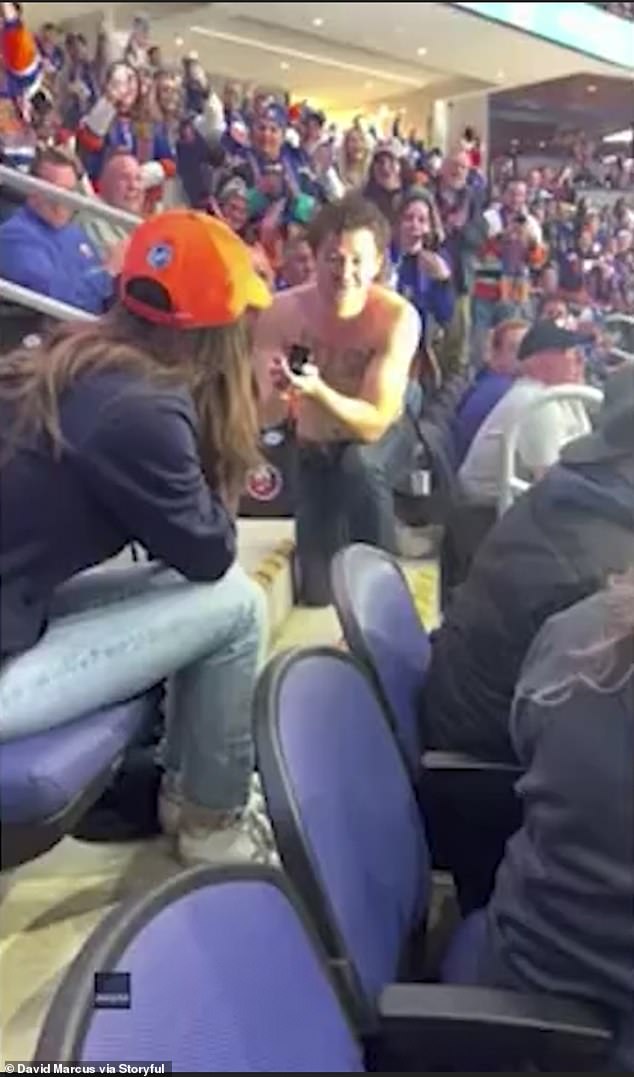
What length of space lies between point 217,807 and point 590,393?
48 centimetres

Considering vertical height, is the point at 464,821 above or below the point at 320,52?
below

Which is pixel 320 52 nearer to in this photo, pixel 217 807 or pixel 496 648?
pixel 217 807

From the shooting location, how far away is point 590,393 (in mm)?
1153

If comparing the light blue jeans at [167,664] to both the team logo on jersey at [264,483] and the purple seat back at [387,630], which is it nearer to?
the team logo on jersey at [264,483]

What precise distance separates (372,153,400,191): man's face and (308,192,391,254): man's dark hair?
0.02m

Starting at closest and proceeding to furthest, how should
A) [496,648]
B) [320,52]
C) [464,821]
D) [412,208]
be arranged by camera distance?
[320,52] < [412,208] < [464,821] < [496,648]

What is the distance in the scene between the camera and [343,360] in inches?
35.5

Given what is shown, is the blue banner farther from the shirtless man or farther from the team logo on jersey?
the team logo on jersey

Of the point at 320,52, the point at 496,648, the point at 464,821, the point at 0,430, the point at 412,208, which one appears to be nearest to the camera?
the point at 0,430

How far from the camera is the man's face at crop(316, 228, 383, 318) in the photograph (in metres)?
0.89

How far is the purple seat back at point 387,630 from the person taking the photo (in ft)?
3.61

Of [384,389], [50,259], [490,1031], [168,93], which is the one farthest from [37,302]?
[490,1031]

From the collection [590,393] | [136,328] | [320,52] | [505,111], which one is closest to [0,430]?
[136,328]

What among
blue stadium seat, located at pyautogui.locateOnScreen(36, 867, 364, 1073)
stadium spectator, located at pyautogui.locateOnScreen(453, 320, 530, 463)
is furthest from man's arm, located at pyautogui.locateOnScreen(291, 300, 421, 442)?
blue stadium seat, located at pyautogui.locateOnScreen(36, 867, 364, 1073)
